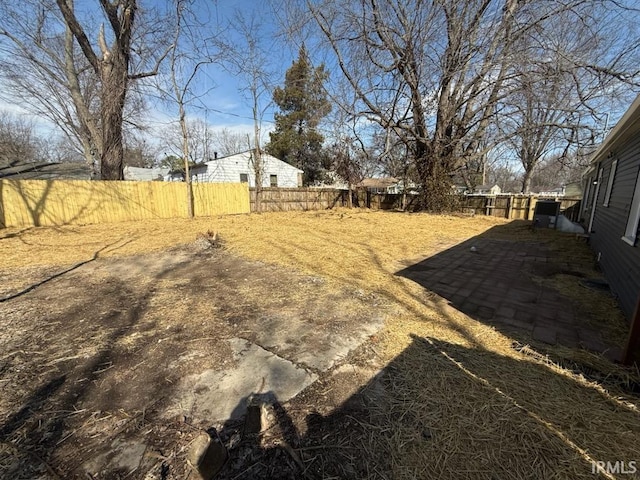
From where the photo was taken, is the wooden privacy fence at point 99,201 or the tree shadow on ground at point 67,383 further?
the wooden privacy fence at point 99,201

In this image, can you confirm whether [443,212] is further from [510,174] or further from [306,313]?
[510,174]

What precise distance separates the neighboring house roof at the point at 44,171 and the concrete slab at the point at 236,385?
18289 mm

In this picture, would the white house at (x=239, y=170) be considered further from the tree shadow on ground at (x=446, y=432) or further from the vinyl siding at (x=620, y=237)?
the tree shadow on ground at (x=446, y=432)

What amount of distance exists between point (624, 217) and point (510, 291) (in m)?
2.10

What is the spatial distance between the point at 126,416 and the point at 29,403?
702mm

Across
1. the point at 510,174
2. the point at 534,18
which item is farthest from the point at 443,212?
the point at 510,174

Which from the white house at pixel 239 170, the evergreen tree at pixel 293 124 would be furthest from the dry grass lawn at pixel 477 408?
the evergreen tree at pixel 293 124

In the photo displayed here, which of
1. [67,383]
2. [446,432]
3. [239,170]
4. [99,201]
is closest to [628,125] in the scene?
[446,432]

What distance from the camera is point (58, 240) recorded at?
23.5 feet

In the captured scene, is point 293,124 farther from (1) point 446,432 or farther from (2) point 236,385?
(1) point 446,432

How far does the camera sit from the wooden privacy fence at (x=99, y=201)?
8.84 metres

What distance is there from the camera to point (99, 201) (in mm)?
10312

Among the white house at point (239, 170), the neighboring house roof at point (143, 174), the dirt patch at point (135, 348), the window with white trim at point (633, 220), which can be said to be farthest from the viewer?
the neighboring house roof at point (143, 174)

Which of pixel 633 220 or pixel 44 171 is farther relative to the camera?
pixel 44 171
